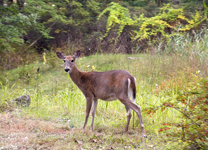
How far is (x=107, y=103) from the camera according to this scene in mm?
5152

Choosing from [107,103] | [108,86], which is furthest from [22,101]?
[108,86]

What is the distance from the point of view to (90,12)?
14375 millimetres

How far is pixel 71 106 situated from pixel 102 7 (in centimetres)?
1163

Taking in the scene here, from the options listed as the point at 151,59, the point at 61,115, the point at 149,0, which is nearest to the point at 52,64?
the point at 151,59

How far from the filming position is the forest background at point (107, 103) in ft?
8.07

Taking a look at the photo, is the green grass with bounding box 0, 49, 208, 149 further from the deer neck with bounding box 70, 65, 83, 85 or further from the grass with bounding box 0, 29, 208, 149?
the deer neck with bounding box 70, 65, 83, 85

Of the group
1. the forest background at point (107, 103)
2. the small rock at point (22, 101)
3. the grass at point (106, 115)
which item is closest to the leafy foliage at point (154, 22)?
the forest background at point (107, 103)

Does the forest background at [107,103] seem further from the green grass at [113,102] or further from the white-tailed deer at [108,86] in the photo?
the white-tailed deer at [108,86]

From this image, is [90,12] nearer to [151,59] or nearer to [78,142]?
[151,59]

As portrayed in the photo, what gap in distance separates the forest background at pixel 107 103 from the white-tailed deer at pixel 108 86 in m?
0.40

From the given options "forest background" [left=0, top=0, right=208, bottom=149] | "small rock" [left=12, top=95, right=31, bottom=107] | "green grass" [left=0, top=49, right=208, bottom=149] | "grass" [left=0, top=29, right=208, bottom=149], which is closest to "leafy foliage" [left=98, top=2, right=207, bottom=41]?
"forest background" [left=0, top=0, right=208, bottom=149]

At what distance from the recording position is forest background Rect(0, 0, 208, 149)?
2.46 meters

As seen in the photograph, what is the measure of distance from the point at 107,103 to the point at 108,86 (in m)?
1.31

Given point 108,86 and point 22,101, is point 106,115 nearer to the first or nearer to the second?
point 108,86
